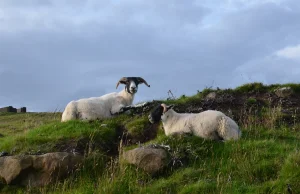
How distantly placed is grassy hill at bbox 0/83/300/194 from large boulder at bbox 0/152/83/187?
23 cm

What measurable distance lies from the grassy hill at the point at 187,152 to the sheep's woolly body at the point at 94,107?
0.82m

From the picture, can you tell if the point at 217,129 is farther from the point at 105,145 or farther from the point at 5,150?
the point at 5,150

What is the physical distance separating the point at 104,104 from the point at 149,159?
636 centimetres

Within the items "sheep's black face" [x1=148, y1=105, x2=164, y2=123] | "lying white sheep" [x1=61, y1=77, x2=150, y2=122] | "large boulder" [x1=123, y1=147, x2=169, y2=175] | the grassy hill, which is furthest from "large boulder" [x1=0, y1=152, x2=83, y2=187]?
"lying white sheep" [x1=61, y1=77, x2=150, y2=122]

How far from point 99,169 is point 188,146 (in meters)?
2.51

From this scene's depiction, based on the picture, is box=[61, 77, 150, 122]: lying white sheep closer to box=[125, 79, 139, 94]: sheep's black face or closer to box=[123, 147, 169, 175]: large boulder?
box=[125, 79, 139, 94]: sheep's black face

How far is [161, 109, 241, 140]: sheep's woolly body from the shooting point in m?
13.5

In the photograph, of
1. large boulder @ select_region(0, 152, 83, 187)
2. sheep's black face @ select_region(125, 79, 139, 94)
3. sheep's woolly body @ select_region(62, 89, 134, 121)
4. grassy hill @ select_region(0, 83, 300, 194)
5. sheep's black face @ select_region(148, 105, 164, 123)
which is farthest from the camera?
A: sheep's black face @ select_region(125, 79, 139, 94)

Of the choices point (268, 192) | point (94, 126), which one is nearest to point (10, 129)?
point (94, 126)

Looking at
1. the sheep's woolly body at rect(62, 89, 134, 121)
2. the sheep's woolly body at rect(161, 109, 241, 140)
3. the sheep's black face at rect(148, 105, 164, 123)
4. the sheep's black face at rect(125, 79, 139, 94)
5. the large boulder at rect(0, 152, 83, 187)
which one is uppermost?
the sheep's black face at rect(125, 79, 139, 94)

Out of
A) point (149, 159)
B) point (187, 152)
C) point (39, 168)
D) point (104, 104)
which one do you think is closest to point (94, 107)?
point (104, 104)

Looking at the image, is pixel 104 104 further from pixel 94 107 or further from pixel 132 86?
pixel 132 86

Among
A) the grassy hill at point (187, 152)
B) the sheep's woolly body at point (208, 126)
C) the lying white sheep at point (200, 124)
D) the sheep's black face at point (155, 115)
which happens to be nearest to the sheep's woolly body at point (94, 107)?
the grassy hill at point (187, 152)

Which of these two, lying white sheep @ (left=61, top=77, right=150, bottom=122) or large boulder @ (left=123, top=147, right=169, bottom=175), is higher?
lying white sheep @ (left=61, top=77, right=150, bottom=122)
